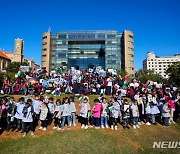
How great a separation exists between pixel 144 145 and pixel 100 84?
1076 centimetres

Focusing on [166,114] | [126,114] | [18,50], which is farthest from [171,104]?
[18,50]

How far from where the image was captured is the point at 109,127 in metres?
12.2

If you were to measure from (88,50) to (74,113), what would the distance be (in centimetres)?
8167

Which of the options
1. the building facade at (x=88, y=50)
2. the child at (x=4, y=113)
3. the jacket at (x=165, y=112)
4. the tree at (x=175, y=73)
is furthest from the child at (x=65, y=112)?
the building facade at (x=88, y=50)

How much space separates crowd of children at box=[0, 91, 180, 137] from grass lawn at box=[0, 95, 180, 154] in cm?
59

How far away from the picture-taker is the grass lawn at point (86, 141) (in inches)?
363

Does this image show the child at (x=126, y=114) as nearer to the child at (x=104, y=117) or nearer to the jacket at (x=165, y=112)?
the child at (x=104, y=117)

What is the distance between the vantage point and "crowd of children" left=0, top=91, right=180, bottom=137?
1126 cm

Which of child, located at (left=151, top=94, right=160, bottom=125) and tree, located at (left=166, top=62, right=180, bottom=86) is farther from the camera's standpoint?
tree, located at (left=166, top=62, right=180, bottom=86)

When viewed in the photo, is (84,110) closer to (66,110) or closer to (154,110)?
(66,110)

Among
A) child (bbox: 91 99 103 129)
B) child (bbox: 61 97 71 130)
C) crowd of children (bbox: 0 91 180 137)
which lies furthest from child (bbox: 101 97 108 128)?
child (bbox: 61 97 71 130)

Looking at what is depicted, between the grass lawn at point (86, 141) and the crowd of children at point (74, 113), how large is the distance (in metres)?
0.59

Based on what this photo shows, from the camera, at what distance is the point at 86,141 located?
9.89 metres

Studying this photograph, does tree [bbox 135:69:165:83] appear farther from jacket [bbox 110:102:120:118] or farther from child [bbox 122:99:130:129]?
jacket [bbox 110:102:120:118]
